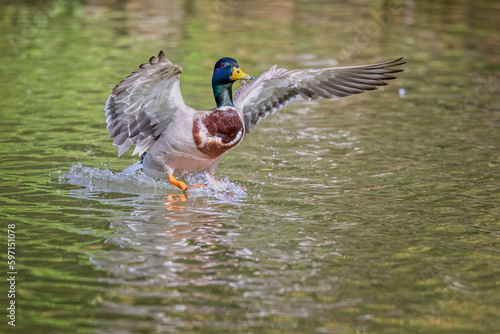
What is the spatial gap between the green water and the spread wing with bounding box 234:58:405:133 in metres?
0.80

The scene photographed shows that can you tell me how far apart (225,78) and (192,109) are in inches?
19.2

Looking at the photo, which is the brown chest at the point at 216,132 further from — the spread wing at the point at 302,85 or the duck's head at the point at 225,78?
the spread wing at the point at 302,85

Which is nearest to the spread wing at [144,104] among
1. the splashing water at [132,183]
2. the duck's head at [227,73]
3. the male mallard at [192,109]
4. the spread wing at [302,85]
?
the male mallard at [192,109]

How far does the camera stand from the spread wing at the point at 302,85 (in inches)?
334

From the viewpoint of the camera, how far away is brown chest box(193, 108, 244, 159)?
7914mm

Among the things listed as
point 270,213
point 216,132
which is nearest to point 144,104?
point 216,132

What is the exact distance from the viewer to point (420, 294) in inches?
214

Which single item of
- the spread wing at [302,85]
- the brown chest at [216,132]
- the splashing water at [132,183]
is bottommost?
the splashing water at [132,183]

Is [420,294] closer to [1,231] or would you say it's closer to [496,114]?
[1,231]

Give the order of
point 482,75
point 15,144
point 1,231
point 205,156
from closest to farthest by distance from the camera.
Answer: point 1,231
point 205,156
point 15,144
point 482,75

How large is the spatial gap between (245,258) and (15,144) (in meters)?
4.81

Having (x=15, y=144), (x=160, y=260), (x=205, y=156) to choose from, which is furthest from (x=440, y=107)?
(x=160, y=260)

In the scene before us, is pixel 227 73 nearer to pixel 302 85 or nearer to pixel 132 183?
pixel 302 85

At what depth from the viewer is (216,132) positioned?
791 centimetres
